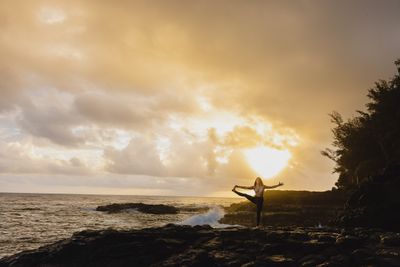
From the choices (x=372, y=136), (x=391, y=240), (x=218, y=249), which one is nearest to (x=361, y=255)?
(x=391, y=240)

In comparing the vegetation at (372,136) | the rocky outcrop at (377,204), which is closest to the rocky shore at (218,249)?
the rocky outcrop at (377,204)

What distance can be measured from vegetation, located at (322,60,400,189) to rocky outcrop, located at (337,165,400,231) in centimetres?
1935

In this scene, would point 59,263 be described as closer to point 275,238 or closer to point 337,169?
point 275,238

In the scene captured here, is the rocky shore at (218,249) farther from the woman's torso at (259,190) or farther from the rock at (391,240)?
the woman's torso at (259,190)

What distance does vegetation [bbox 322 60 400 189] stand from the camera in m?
47.5

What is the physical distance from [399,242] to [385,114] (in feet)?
129

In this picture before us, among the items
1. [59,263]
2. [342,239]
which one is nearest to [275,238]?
[342,239]

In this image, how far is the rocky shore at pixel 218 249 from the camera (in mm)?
13305

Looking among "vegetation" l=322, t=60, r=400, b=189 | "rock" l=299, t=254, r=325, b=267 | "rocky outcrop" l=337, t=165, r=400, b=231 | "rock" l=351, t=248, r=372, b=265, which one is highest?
"vegetation" l=322, t=60, r=400, b=189

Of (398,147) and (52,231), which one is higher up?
(398,147)

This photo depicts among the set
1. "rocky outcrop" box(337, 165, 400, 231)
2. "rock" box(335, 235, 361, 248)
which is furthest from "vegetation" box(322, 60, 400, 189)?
"rock" box(335, 235, 361, 248)

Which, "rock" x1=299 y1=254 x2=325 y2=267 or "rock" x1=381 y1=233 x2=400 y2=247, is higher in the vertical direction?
"rock" x1=381 y1=233 x2=400 y2=247

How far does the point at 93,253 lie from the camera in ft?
55.9

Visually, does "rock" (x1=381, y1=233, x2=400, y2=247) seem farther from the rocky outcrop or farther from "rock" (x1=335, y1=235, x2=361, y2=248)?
the rocky outcrop
